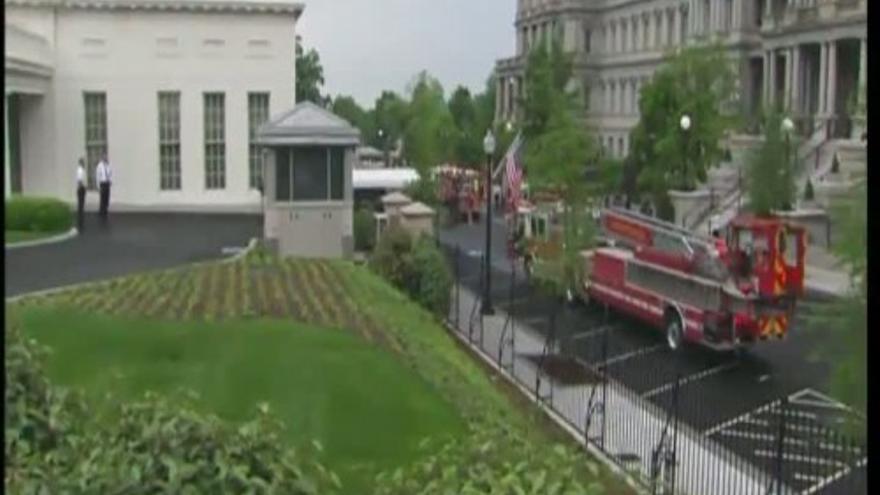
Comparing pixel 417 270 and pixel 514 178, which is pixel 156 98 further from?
pixel 417 270

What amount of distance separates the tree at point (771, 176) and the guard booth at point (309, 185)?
1312 cm

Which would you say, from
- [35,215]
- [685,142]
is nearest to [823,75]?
[685,142]

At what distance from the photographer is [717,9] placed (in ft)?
186

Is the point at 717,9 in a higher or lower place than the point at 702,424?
higher

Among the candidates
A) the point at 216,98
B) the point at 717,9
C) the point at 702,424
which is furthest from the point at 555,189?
the point at 717,9

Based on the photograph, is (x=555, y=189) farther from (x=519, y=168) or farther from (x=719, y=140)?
(x=719, y=140)

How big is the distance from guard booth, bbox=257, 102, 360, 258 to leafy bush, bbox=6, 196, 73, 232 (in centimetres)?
442

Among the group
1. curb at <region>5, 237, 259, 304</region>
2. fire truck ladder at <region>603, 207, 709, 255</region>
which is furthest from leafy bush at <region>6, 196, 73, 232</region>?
fire truck ladder at <region>603, 207, 709, 255</region>

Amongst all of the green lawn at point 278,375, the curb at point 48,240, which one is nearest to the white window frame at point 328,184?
the curb at point 48,240

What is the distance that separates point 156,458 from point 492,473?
1.21 m

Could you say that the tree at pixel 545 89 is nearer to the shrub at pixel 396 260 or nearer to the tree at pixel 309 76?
the tree at pixel 309 76

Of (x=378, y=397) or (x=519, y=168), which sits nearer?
(x=378, y=397)
